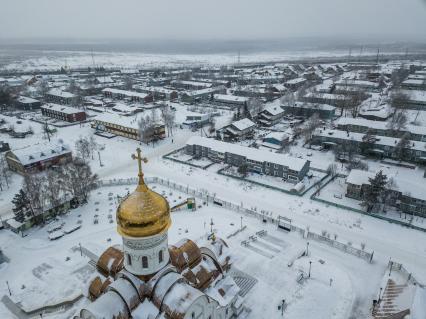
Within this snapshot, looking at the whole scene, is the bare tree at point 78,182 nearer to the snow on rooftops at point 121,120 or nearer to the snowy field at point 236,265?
the snowy field at point 236,265

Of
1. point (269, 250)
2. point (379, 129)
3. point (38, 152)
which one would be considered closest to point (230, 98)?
point (379, 129)

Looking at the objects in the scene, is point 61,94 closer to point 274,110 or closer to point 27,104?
point 27,104

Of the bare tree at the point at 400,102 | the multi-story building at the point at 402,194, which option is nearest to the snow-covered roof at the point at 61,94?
the multi-story building at the point at 402,194

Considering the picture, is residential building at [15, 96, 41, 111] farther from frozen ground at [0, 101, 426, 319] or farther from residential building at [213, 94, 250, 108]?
residential building at [213, 94, 250, 108]

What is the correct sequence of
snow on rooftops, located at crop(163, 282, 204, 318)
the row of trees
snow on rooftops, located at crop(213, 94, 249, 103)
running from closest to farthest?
snow on rooftops, located at crop(163, 282, 204, 318) < the row of trees < snow on rooftops, located at crop(213, 94, 249, 103)

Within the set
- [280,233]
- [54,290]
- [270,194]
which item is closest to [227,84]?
[270,194]

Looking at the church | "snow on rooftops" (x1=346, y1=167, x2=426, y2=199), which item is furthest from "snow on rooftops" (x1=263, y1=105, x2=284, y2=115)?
the church
